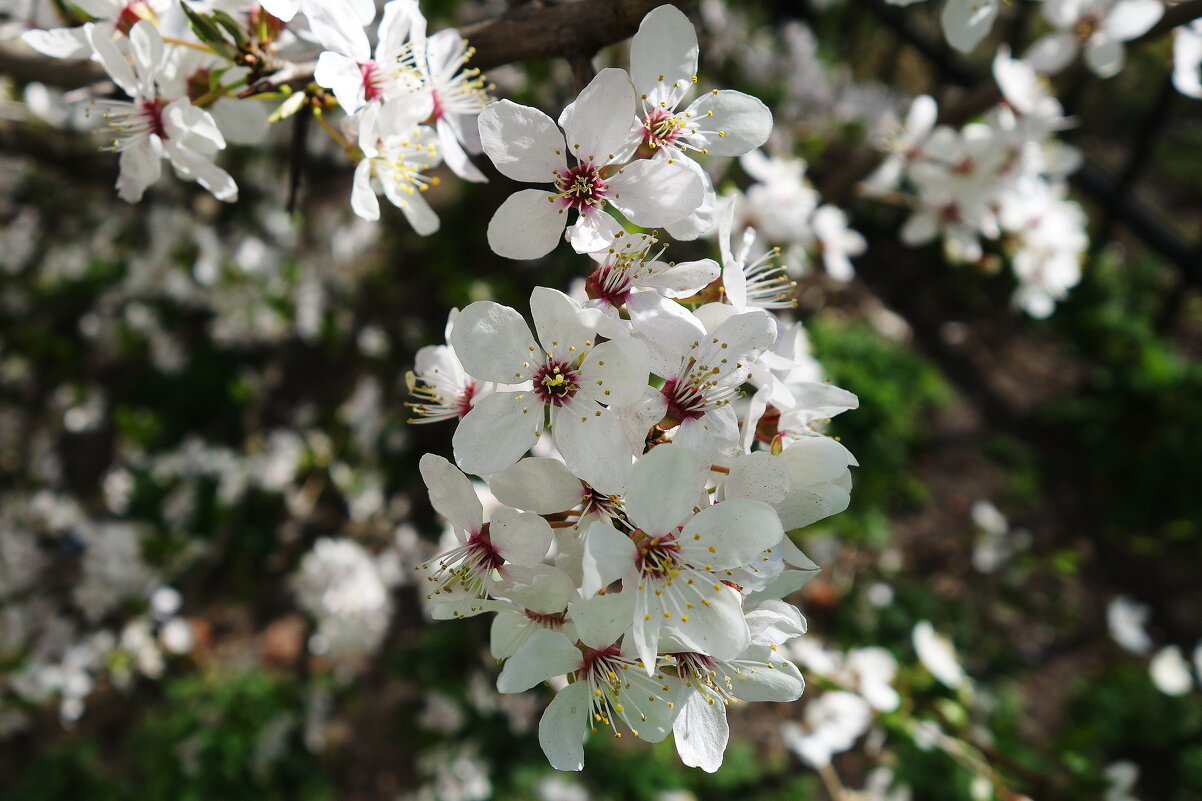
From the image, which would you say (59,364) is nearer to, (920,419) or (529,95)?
(529,95)

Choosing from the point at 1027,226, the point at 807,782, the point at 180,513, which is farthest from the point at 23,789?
the point at 1027,226

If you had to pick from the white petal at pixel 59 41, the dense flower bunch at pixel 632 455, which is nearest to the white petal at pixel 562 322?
the dense flower bunch at pixel 632 455

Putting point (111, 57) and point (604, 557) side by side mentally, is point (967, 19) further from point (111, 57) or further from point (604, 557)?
point (111, 57)

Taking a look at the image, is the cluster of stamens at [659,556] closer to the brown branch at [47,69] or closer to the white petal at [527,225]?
the white petal at [527,225]

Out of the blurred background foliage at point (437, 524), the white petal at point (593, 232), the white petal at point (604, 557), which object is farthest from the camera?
the blurred background foliage at point (437, 524)

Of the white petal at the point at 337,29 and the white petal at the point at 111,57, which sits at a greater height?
the white petal at the point at 337,29

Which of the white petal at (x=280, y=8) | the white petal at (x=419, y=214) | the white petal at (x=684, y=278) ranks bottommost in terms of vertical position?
the white petal at (x=419, y=214)

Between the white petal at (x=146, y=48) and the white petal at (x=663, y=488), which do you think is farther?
the white petal at (x=146, y=48)
